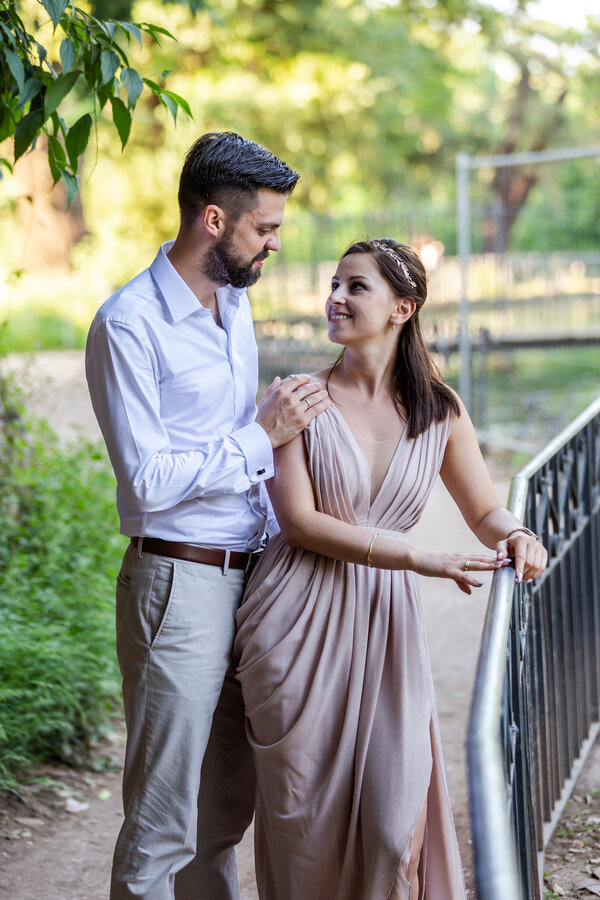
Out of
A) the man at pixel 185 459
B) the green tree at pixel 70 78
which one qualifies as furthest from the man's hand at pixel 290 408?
the green tree at pixel 70 78

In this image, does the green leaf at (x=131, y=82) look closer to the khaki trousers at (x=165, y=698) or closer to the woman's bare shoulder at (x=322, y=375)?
the woman's bare shoulder at (x=322, y=375)

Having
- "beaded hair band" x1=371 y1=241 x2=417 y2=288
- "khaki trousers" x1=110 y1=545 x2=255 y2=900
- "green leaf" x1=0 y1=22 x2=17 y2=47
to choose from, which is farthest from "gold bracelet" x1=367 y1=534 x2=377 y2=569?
"green leaf" x1=0 y1=22 x2=17 y2=47

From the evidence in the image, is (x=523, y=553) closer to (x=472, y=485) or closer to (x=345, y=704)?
(x=472, y=485)

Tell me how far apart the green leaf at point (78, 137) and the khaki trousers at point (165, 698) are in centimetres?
124

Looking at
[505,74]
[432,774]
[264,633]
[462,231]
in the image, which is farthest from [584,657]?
[505,74]

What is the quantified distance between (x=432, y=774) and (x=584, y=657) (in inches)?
77.1

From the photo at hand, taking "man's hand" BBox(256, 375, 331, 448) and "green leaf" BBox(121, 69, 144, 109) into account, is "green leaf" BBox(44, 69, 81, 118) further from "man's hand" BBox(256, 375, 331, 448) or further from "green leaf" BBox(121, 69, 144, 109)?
"man's hand" BBox(256, 375, 331, 448)

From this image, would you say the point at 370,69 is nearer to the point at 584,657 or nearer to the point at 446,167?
the point at 446,167

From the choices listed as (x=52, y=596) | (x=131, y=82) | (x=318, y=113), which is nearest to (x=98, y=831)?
(x=52, y=596)

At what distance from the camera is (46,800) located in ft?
14.2

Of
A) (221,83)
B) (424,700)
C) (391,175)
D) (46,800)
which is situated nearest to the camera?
(424,700)

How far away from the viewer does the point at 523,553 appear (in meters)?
2.64

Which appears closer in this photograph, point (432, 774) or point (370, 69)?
point (432, 774)

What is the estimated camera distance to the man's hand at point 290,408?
2.63 metres
